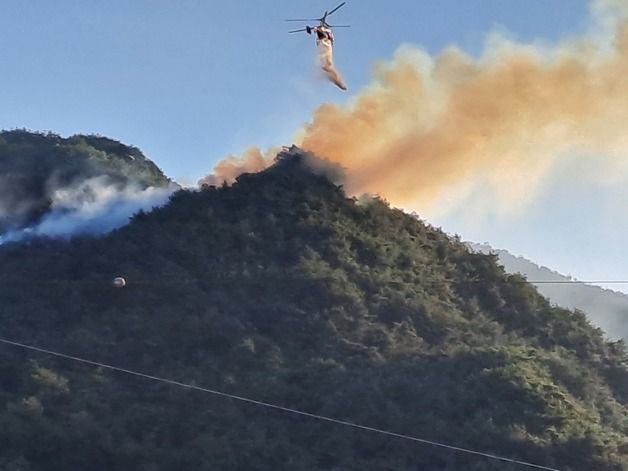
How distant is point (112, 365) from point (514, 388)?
19677mm

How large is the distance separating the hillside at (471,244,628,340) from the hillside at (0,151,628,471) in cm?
2589

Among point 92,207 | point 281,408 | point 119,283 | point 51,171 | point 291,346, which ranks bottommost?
point 281,408

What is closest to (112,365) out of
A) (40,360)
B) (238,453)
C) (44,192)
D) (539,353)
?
(40,360)

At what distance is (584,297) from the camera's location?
327ft

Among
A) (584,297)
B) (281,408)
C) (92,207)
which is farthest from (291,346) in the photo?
(584,297)

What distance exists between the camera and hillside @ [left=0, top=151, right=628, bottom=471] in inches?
1938

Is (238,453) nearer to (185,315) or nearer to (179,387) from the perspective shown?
(179,387)

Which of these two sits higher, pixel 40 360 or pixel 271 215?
pixel 271 215

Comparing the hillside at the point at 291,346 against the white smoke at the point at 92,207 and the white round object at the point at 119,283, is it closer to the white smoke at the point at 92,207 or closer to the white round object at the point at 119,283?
the white round object at the point at 119,283

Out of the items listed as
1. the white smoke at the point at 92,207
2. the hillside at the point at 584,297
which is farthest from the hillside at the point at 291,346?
the hillside at the point at 584,297

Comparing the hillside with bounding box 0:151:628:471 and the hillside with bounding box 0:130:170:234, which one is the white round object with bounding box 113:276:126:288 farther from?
the hillside with bounding box 0:130:170:234

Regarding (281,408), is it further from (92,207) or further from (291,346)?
(92,207)

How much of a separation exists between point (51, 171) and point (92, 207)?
48.7 feet

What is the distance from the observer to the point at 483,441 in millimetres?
49438
